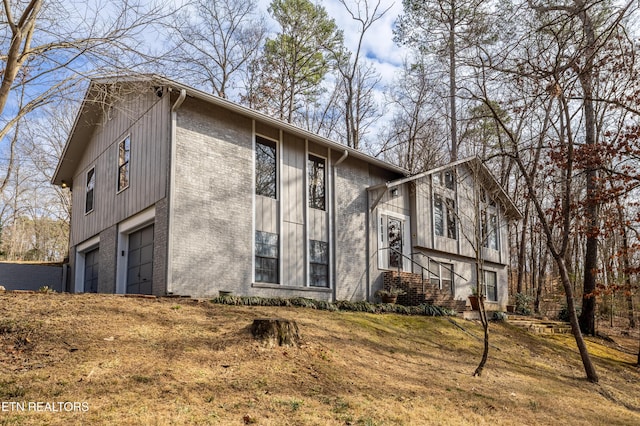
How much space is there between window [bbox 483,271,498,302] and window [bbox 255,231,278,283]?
11861 millimetres

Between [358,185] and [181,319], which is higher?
[358,185]

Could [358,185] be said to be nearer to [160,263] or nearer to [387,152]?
[160,263]

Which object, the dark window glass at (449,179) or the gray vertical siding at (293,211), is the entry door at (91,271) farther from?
the dark window glass at (449,179)

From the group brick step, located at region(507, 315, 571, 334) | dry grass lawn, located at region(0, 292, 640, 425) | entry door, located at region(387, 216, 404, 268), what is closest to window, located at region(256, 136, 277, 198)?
dry grass lawn, located at region(0, 292, 640, 425)

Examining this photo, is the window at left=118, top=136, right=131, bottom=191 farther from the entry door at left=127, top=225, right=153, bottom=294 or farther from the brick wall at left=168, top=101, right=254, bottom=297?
the brick wall at left=168, top=101, right=254, bottom=297

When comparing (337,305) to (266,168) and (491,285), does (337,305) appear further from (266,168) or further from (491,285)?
(491,285)

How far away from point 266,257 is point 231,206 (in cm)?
178

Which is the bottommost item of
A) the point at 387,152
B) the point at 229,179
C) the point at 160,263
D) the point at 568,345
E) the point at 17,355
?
the point at 568,345

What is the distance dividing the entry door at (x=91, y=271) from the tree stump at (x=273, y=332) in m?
9.82

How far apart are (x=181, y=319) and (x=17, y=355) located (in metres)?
3.07

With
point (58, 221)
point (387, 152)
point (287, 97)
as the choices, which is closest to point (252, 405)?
point (287, 97)

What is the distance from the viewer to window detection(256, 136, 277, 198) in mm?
14586

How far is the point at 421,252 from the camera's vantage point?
1927cm

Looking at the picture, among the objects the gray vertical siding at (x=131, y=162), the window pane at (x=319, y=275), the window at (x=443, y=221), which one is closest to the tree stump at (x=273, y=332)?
the gray vertical siding at (x=131, y=162)
